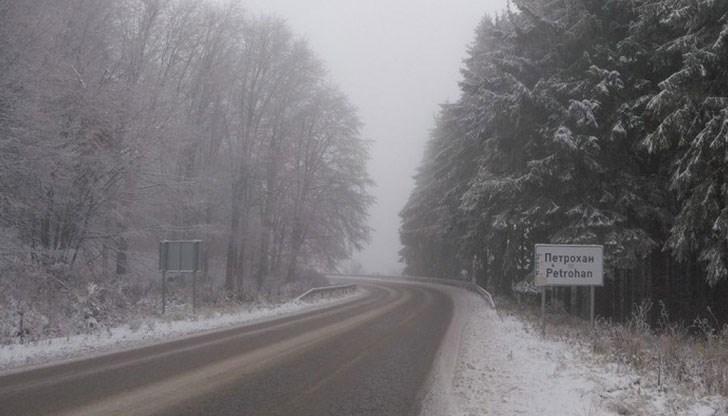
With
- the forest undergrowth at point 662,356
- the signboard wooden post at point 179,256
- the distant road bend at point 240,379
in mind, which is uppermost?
the signboard wooden post at point 179,256

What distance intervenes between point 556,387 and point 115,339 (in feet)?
30.7

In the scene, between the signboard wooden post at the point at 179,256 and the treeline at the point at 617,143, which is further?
the signboard wooden post at the point at 179,256

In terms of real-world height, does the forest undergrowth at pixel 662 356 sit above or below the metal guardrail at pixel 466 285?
above

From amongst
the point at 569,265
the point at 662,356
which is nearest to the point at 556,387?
the point at 662,356

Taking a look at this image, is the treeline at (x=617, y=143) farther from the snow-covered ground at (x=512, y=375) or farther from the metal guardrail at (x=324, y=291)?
the metal guardrail at (x=324, y=291)

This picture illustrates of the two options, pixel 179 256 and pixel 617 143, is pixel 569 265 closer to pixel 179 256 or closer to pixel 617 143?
pixel 617 143

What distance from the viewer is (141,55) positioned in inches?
856

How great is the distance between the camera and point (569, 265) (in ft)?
43.0

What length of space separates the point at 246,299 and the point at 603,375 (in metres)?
16.2

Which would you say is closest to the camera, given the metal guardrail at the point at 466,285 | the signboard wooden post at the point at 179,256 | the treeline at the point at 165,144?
the treeline at the point at 165,144

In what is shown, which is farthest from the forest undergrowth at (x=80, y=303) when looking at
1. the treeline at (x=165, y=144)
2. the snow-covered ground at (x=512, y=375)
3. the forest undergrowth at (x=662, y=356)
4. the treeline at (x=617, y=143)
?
the treeline at (x=617, y=143)

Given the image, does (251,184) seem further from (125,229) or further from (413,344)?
(413,344)

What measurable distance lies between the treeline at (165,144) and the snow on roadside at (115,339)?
2.64 m

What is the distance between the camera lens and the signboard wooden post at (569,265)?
13.0 meters
